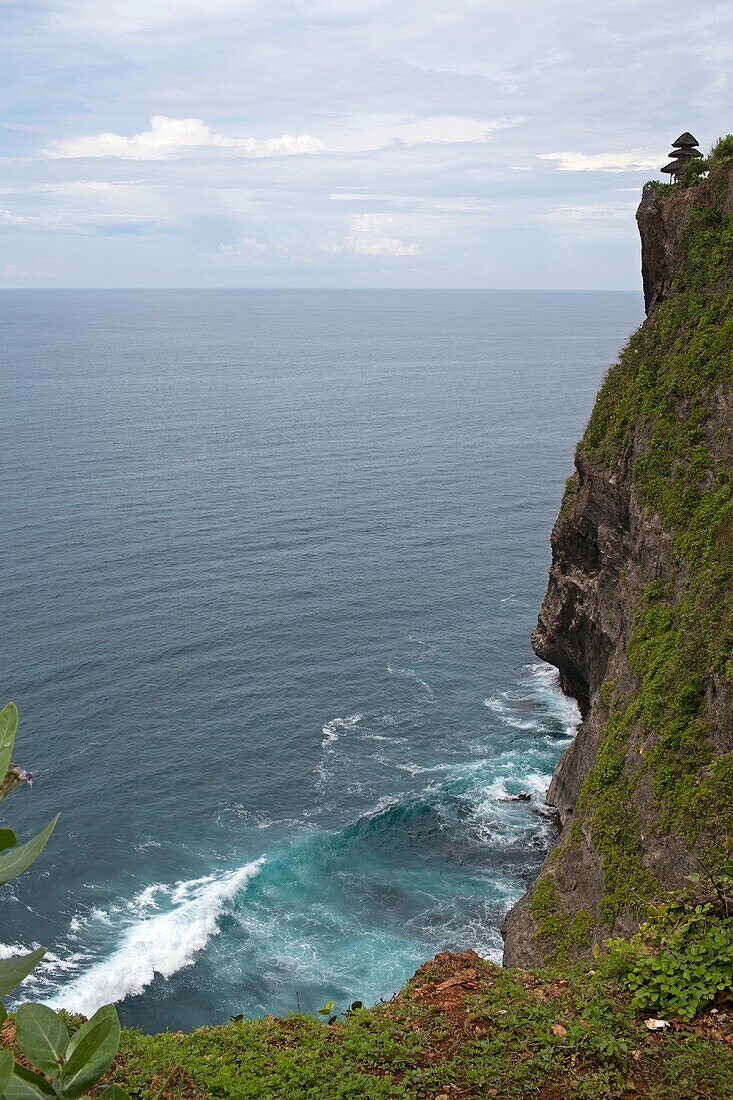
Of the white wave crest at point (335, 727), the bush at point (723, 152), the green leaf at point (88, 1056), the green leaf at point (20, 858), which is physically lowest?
the white wave crest at point (335, 727)

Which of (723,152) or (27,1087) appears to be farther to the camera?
(723,152)

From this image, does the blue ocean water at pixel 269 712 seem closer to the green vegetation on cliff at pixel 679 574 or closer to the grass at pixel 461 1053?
the green vegetation on cliff at pixel 679 574

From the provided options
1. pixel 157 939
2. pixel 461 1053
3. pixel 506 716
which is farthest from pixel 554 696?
pixel 461 1053

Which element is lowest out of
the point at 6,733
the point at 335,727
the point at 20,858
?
the point at 335,727

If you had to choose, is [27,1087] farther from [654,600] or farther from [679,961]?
[654,600]

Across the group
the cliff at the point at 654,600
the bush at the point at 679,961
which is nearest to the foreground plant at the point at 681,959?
the bush at the point at 679,961

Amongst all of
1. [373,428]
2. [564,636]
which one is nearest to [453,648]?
[564,636]

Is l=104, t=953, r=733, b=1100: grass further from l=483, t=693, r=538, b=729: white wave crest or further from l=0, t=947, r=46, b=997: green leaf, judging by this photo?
l=483, t=693, r=538, b=729: white wave crest
